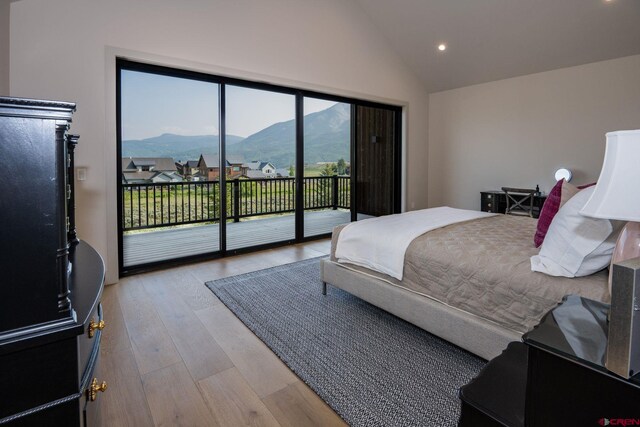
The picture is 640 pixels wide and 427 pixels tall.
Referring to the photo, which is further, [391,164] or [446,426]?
[391,164]

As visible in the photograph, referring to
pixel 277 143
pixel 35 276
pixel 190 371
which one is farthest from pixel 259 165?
pixel 35 276

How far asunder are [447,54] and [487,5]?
1.06 metres

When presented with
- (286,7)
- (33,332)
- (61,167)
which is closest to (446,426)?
(33,332)

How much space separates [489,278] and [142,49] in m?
3.62

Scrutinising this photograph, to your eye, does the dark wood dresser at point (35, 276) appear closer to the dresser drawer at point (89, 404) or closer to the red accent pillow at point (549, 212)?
Answer: the dresser drawer at point (89, 404)

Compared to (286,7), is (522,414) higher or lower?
lower

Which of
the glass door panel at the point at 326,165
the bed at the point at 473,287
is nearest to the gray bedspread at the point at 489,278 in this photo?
the bed at the point at 473,287

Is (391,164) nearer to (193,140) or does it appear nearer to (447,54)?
(447,54)

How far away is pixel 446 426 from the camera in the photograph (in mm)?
1547

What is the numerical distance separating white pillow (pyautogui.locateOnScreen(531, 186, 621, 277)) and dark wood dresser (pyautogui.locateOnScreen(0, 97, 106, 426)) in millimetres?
1942

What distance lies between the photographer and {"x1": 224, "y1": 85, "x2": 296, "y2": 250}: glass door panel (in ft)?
14.0

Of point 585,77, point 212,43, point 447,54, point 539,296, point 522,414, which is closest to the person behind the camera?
point 522,414

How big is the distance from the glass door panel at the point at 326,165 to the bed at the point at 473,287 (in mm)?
2741

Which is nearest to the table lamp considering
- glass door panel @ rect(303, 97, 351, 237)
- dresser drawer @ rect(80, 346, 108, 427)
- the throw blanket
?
dresser drawer @ rect(80, 346, 108, 427)
